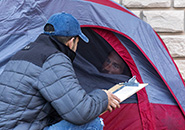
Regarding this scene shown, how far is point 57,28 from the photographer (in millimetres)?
1635

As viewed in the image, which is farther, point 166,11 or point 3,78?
point 166,11

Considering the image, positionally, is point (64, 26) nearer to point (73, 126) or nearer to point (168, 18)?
point (73, 126)

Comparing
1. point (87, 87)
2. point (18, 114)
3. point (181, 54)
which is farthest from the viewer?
point (181, 54)

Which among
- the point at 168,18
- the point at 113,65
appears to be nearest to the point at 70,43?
the point at 113,65

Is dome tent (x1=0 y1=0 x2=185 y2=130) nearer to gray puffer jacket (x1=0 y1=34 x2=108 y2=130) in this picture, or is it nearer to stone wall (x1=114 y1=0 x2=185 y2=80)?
gray puffer jacket (x1=0 y1=34 x2=108 y2=130)

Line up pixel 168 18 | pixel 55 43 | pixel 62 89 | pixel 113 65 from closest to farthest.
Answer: pixel 62 89 → pixel 55 43 → pixel 113 65 → pixel 168 18

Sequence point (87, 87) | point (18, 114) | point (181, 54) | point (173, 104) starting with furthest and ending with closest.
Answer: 1. point (181, 54)
2. point (173, 104)
3. point (87, 87)
4. point (18, 114)

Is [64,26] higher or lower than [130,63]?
higher

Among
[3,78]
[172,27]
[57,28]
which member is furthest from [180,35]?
[3,78]

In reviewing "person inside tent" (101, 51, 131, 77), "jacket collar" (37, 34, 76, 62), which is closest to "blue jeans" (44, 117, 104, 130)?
"jacket collar" (37, 34, 76, 62)

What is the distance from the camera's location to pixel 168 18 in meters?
3.47

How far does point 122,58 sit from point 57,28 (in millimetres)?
952

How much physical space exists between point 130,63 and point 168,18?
1.25 meters

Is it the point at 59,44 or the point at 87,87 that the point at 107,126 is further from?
the point at 59,44
